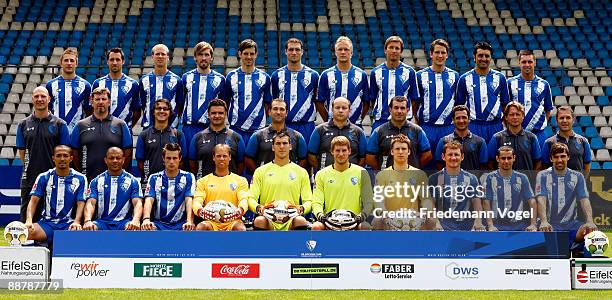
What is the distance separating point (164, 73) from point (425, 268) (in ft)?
12.4

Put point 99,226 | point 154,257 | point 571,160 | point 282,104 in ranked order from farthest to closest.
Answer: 1. point 571,160
2. point 282,104
3. point 99,226
4. point 154,257

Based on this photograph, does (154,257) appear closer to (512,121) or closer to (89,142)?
(89,142)

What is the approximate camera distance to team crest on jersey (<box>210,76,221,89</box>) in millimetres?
8765

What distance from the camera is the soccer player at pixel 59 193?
765 centimetres

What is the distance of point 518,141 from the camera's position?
820 centimetres

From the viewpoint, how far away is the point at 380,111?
28.6 feet

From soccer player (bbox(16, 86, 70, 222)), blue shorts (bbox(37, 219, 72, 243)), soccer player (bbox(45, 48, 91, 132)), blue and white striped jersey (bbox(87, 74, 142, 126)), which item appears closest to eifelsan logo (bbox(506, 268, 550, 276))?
blue shorts (bbox(37, 219, 72, 243))

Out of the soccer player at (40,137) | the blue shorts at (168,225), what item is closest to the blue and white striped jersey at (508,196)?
the blue shorts at (168,225)

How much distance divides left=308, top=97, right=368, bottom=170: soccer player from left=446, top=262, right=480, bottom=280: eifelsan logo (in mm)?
1923

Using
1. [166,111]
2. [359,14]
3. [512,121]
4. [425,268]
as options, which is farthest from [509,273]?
[359,14]

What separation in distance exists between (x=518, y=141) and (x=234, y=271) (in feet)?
10.9

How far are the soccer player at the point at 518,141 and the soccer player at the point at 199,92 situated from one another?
291cm

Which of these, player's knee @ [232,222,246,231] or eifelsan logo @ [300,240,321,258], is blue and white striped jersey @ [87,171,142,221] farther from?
eifelsan logo @ [300,240,321,258]

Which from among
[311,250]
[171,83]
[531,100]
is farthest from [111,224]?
[531,100]
